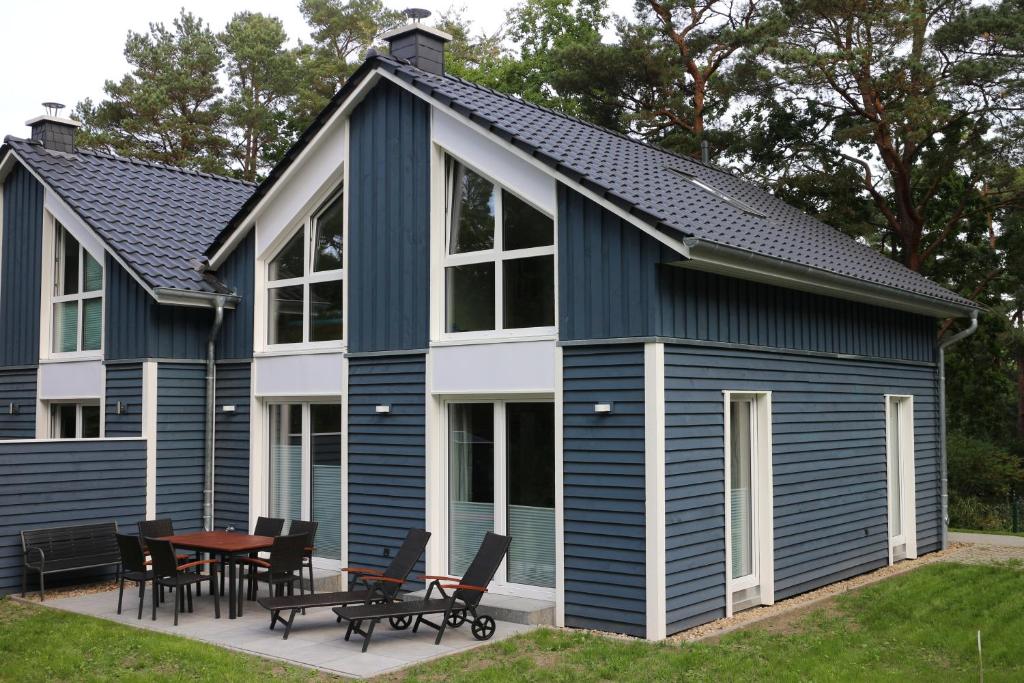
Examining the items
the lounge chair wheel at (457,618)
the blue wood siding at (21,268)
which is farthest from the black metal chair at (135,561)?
the blue wood siding at (21,268)

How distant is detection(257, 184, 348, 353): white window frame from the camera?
11.7 meters

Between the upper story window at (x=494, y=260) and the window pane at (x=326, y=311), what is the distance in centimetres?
179

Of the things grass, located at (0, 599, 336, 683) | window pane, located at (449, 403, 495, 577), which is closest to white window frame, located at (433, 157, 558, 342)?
window pane, located at (449, 403, 495, 577)

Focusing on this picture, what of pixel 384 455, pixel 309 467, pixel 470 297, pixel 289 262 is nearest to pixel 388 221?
pixel 470 297

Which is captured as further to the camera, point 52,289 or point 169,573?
point 52,289

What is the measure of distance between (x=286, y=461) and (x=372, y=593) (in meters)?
3.53

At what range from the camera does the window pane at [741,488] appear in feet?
Result: 33.3

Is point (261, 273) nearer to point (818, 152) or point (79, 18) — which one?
point (818, 152)

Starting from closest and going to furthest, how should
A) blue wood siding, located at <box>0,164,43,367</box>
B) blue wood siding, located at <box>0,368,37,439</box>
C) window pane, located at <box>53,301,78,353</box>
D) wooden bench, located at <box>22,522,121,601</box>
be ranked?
wooden bench, located at <box>22,522,121,601</box>
window pane, located at <box>53,301,78,353</box>
blue wood siding, located at <box>0,368,37,439</box>
blue wood siding, located at <box>0,164,43,367</box>

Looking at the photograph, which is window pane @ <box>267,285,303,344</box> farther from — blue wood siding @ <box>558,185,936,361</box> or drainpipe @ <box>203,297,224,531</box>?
blue wood siding @ <box>558,185,936,361</box>

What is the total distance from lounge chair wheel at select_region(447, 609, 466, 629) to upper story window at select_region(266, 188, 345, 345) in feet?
12.9

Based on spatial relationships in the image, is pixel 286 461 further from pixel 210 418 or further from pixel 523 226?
pixel 523 226

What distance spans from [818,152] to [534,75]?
38.3ft

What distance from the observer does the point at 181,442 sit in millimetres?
12664
